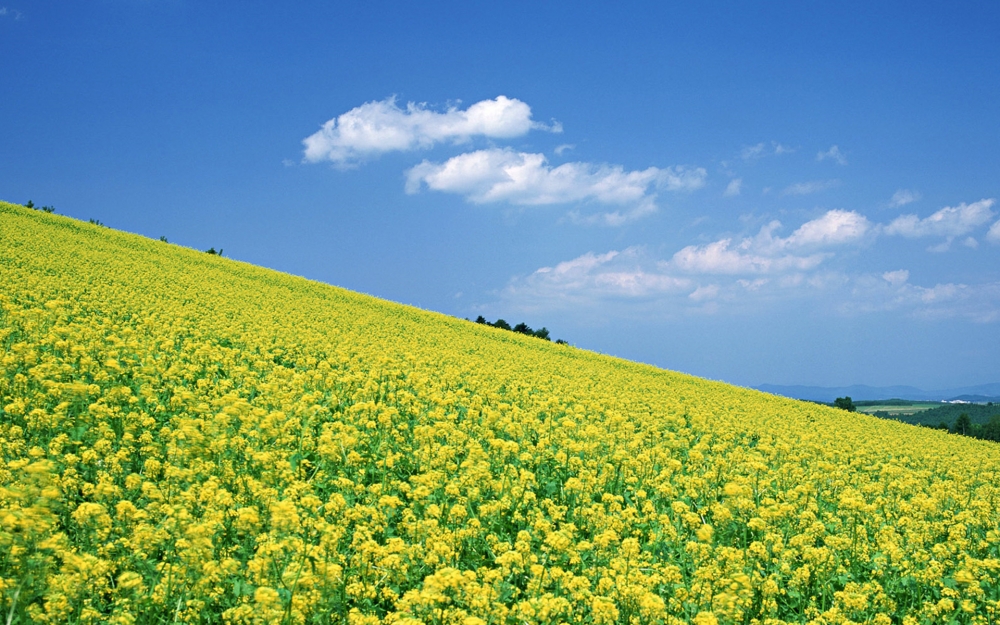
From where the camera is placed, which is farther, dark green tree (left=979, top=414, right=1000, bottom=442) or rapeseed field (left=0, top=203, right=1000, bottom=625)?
dark green tree (left=979, top=414, right=1000, bottom=442)

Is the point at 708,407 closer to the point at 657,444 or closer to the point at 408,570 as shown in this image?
the point at 657,444

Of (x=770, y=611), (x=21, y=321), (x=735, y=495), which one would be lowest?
(x=770, y=611)

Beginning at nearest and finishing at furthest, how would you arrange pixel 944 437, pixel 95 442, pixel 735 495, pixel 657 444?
pixel 95 442
pixel 735 495
pixel 657 444
pixel 944 437

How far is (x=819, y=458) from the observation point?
1641cm

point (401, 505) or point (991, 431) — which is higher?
point (401, 505)

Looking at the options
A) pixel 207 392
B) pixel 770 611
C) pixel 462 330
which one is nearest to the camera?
pixel 770 611

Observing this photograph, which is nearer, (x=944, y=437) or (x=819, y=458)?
(x=819, y=458)

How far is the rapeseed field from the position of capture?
541cm

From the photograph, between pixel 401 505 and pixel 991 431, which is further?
pixel 991 431

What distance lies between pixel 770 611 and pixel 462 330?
33.4m

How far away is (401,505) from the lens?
8.06 m

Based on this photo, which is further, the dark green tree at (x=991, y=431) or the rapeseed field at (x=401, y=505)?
the dark green tree at (x=991, y=431)

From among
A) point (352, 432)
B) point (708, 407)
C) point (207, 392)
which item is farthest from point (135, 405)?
point (708, 407)

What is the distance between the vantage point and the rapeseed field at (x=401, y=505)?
541cm
